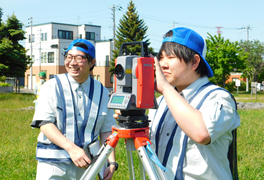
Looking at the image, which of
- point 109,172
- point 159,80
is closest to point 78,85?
point 109,172

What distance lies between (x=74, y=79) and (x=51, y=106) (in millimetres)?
316

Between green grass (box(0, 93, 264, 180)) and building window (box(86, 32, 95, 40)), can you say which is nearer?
green grass (box(0, 93, 264, 180))

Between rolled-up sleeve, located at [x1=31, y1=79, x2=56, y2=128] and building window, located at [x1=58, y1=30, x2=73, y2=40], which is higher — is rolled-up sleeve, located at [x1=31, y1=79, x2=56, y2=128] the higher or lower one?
the lower one

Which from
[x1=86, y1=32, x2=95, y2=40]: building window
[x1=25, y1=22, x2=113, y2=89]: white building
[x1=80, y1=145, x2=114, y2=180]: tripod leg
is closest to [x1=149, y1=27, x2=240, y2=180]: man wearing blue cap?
[x1=80, y1=145, x2=114, y2=180]: tripod leg

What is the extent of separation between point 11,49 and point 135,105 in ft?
87.2

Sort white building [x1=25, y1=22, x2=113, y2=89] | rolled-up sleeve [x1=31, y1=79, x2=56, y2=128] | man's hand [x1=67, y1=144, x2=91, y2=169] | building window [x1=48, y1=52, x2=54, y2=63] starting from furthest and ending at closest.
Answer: building window [x1=48, y1=52, x2=54, y2=63] < white building [x1=25, y1=22, x2=113, y2=89] < rolled-up sleeve [x1=31, y1=79, x2=56, y2=128] < man's hand [x1=67, y1=144, x2=91, y2=169]

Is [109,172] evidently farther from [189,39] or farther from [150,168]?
[189,39]

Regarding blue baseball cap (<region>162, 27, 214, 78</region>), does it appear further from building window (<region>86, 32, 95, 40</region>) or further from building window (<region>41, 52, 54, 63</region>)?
building window (<region>86, 32, 95, 40</region>)

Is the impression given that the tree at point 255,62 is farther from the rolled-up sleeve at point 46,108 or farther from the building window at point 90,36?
the rolled-up sleeve at point 46,108

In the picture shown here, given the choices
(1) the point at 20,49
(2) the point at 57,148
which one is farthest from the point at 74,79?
(1) the point at 20,49

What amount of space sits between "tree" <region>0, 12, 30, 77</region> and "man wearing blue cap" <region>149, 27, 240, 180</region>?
82.6 ft

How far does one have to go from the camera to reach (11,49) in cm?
2573

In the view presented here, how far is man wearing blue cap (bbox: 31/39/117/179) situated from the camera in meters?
2.21

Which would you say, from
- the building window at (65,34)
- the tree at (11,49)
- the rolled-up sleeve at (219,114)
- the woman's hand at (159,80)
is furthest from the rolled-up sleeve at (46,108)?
the building window at (65,34)
